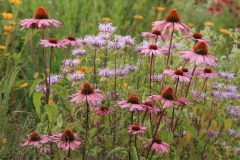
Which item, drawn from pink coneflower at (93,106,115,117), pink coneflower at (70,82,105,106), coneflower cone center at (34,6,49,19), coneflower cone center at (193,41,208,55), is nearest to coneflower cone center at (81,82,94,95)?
pink coneflower at (70,82,105,106)

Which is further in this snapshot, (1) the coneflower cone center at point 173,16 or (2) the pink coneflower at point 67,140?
(1) the coneflower cone center at point 173,16

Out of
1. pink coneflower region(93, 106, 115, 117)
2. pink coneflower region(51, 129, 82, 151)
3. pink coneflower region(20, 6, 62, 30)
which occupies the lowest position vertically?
pink coneflower region(51, 129, 82, 151)

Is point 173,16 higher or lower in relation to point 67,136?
higher

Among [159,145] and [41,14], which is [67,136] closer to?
[159,145]

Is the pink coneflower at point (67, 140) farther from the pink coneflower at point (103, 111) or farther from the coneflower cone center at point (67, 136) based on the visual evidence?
the pink coneflower at point (103, 111)

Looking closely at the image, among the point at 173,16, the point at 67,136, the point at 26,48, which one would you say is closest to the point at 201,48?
the point at 173,16

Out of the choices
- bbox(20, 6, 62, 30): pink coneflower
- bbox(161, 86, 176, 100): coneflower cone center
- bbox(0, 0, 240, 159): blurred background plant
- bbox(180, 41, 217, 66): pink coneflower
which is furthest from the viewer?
bbox(0, 0, 240, 159): blurred background plant

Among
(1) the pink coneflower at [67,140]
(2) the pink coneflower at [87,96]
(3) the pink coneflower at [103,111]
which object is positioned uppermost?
(2) the pink coneflower at [87,96]

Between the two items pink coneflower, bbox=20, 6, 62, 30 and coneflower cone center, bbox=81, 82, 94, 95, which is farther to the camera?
pink coneflower, bbox=20, 6, 62, 30

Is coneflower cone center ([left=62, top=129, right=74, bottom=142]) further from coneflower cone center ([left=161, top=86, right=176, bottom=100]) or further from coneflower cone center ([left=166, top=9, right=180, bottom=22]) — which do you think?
coneflower cone center ([left=166, top=9, right=180, bottom=22])

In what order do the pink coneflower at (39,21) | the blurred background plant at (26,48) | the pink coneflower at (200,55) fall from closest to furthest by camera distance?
1. the pink coneflower at (200,55)
2. the pink coneflower at (39,21)
3. the blurred background plant at (26,48)

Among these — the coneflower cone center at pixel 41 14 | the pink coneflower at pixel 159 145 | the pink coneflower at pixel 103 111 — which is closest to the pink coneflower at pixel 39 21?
the coneflower cone center at pixel 41 14

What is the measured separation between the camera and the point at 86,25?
5.12m

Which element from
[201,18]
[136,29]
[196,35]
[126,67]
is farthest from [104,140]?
[201,18]
